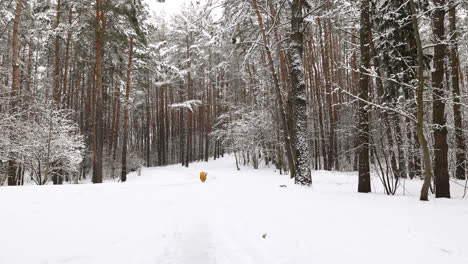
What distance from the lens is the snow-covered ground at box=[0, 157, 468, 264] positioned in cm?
262

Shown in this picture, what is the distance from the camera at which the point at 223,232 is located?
374 centimetres

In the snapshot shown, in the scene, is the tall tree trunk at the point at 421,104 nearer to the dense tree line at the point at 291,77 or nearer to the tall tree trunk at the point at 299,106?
the dense tree line at the point at 291,77

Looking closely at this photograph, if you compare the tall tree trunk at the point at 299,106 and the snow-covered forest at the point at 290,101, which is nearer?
the snow-covered forest at the point at 290,101

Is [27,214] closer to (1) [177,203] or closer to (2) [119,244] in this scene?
(2) [119,244]

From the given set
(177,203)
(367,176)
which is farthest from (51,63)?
(367,176)

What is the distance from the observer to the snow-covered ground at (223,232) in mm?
2617

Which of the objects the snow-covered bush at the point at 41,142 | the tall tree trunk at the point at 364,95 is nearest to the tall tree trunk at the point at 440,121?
the tall tree trunk at the point at 364,95

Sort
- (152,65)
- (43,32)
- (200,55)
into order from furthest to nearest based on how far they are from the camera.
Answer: (200,55) → (152,65) → (43,32)

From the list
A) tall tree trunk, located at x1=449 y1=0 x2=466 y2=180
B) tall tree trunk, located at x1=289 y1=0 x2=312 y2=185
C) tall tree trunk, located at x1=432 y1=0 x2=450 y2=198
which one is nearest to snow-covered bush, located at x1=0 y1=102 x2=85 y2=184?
tall tree trunk, located at x1=289 y1=0 x2=312 y2=185

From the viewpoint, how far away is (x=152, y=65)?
19312 millimetres

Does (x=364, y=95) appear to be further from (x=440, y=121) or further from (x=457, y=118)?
(x=457, y=118)

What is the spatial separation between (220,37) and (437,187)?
10.2 metres

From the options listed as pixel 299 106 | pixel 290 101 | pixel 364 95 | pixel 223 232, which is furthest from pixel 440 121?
pixel 223 232

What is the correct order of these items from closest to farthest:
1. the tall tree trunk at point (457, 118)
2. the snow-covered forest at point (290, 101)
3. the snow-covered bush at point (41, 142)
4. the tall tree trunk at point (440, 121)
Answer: the snow-covered forest at point (290, 101) < the tall tree trunk at point (440, 121) < the tall tree trunk at point (457, 118) < the snow-covered bush at point (41, 142)
